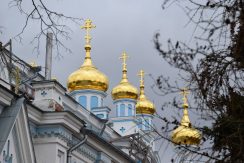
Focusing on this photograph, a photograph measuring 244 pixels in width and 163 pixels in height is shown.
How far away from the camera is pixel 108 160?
19.1m

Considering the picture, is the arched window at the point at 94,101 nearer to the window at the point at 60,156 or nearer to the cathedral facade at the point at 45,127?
the cathedral facade at the point at 45,127

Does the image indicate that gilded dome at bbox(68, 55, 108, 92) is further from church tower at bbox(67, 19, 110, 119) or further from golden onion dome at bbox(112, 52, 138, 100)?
golden onion dome at bbox(112, 52, 138, 100)

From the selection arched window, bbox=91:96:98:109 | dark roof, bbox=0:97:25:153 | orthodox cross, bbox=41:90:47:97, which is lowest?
dark roof, bbox=0:97:25:153

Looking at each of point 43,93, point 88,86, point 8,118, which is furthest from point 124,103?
point 8,118

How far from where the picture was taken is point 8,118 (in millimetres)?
13031

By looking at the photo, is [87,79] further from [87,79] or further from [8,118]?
[8,118]

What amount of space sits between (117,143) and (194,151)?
17060 mm

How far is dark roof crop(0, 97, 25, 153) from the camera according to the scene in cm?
1243

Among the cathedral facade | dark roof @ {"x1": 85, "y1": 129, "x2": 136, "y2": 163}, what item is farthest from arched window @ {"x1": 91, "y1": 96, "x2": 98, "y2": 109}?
dark roof @ {"x1": 85, "y1": 129, "x2": 136, "y2": 163}

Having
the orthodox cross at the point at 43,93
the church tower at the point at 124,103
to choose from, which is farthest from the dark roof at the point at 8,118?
the church tower at the point at 124,103

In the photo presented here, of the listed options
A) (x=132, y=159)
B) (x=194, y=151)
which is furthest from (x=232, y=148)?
(x=132, y=159)

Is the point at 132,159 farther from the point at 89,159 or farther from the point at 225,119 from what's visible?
the point at 225,119

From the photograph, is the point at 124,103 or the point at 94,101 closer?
the point at 94,101

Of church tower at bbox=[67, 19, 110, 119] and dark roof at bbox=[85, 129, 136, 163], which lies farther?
church tower at bbox=[67, 19, 110, 119]
